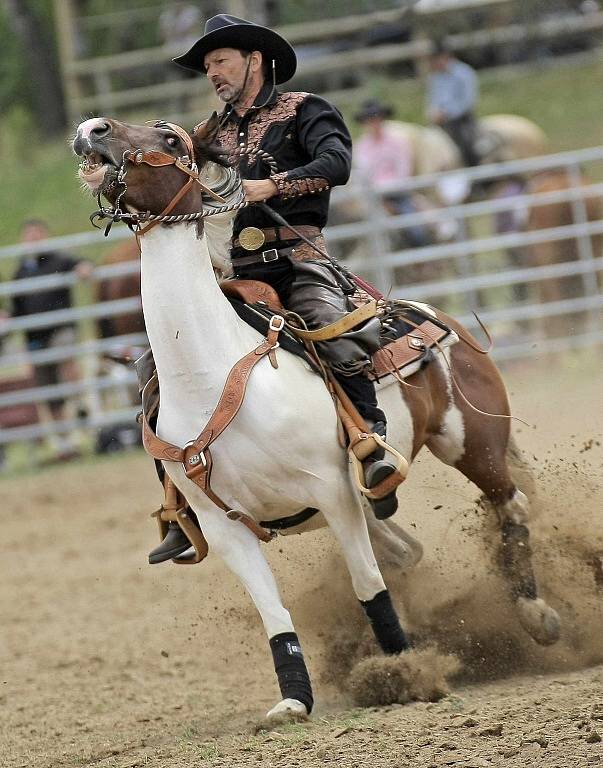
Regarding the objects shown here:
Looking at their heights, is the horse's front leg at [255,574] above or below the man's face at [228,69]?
below

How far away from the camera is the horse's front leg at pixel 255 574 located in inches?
199

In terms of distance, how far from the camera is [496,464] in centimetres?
606

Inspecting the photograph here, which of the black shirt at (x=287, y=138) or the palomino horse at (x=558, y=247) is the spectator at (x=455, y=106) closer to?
the palomino horse at (x=558, y=247)

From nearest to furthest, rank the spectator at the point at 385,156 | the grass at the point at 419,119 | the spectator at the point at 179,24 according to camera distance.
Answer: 1. the spectator at the point at 385,156
2. the grass at the point at 419,119
3. the spectator at the point at 179,24

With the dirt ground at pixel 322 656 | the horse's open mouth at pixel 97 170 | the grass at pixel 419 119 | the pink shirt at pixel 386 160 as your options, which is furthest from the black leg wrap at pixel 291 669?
the grass at pixel 419 119

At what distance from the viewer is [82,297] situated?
1566 cm

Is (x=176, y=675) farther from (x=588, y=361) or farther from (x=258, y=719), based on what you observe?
(x=588, y=361)

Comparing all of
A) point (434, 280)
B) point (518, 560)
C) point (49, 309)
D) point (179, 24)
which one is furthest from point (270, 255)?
point (179, 24)

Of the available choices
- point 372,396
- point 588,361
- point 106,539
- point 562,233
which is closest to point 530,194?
point 562,233

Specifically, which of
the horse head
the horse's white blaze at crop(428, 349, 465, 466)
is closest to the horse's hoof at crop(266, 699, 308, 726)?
the horse's white blaze at crop(428, 349, 465, 466)

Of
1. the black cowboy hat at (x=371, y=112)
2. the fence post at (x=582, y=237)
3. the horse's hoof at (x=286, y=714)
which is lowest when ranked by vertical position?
the horse's hoof at (x=286, y=714)

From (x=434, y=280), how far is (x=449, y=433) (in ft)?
25.7

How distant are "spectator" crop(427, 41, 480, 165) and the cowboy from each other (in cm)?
1125

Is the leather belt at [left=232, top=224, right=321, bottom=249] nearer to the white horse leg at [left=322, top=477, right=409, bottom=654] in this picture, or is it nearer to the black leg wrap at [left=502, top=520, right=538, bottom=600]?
the white horse leg at [left=322, top=477, right=409, bottom=654]
